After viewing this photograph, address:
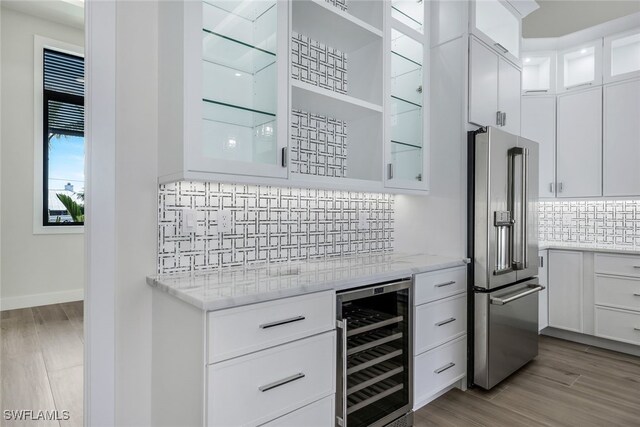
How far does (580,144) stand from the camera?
355 centimetres

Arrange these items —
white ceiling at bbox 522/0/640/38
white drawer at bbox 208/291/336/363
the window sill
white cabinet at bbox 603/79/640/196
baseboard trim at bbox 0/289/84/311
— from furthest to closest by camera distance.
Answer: the window sill < baseboard trim at bbox 0/289/84/311 < white ceiling at bbox 522/0/640/38 < white cabinet at bbox 603/79/640/196 < white drawer at bbox 208/291/336/363

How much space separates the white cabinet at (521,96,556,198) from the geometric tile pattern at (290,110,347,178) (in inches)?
94.6

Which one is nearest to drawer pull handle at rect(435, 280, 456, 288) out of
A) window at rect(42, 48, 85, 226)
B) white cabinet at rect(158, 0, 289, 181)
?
white cabinet at rect(158, 0, 289, 181)

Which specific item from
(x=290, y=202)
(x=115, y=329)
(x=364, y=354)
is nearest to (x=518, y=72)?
(x=290, y=202)

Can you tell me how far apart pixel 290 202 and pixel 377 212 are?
810 millimetres

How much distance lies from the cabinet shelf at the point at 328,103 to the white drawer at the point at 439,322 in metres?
1.22

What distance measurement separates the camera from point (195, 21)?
59.6 inches

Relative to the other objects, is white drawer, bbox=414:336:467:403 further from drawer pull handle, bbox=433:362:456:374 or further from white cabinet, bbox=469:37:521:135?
white cabinet, bbox=469:37:521:135

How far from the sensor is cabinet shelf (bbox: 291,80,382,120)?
193cm

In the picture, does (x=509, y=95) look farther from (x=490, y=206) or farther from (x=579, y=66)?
(x=579, y=66)

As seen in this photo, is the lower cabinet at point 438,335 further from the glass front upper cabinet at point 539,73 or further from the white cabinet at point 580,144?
the glass front upper cabinet at point 539,73

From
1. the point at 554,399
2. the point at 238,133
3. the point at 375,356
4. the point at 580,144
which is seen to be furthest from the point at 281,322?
the point at 580,144

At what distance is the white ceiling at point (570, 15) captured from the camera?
371cm

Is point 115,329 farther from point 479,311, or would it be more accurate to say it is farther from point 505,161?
point 505,161
